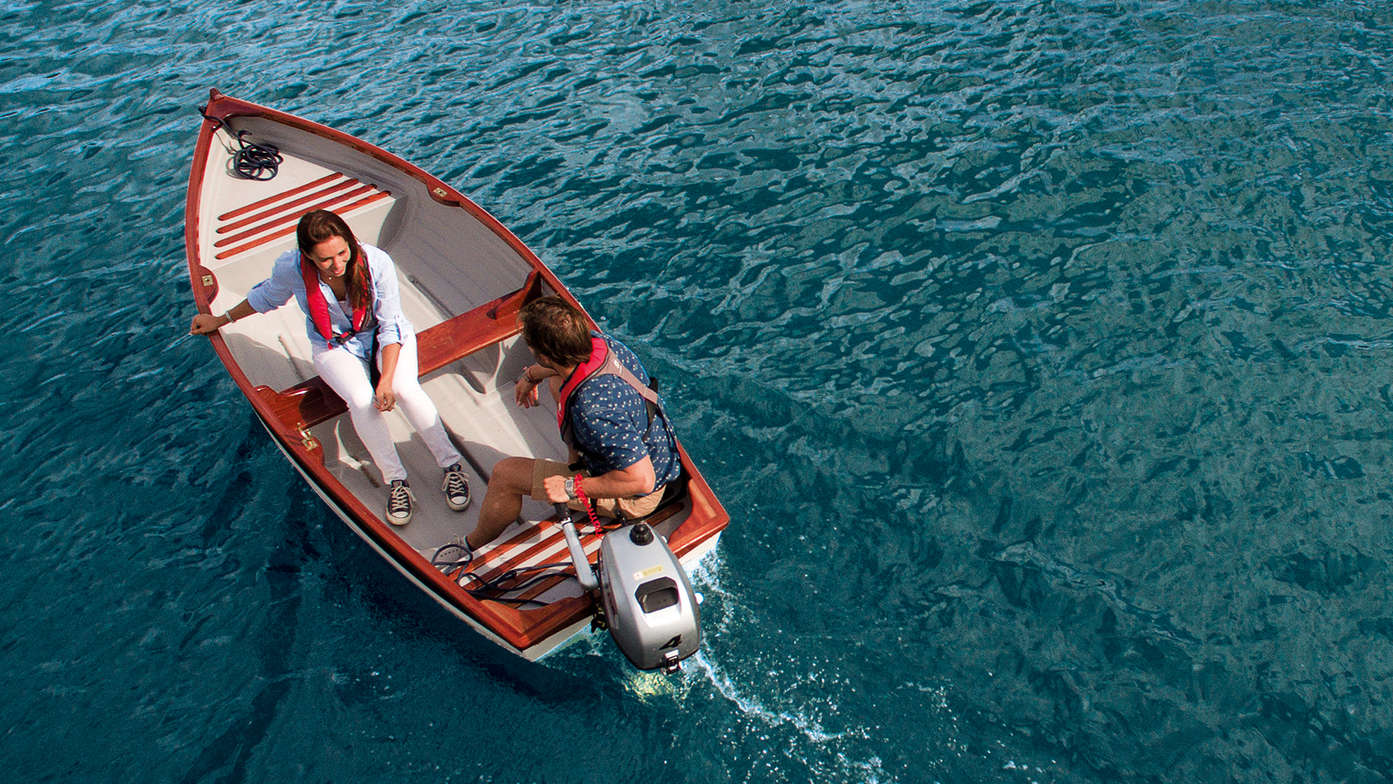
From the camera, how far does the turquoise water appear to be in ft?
18.9

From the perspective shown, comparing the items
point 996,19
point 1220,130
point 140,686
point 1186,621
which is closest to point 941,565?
point 1186,621

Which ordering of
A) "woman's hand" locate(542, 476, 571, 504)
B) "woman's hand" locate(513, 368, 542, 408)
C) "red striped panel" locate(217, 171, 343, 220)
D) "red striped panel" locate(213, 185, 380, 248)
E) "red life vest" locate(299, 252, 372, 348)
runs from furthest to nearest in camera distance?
"red striped panel" locate(217, 171, 343, 220) < "red striped panel" locate(213, 185, 380, 248) < "red life vest" locate(299, 252, 372, 348) < "woman's hand" locate(513, 368, 542, 408) < "woman's hand" locate(542, 476, 571, 504)

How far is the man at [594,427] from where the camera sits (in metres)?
5.08

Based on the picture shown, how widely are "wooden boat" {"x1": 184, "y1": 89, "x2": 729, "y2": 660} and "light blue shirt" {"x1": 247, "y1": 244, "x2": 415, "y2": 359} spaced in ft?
1.47

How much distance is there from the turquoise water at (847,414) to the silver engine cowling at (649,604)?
765 mm

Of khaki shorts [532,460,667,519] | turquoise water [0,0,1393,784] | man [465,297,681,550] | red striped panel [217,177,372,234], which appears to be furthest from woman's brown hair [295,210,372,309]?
red striped panel [217,177,372,234]

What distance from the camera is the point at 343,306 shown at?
21.6 ft

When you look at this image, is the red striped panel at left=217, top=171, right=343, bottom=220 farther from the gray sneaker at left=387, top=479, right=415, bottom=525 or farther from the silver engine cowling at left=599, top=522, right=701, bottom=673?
the silver engine cowling at left=599, top=522, right=701, bottom=673

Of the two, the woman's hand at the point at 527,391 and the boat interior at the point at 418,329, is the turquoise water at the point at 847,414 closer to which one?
the boat interior at the point at 418,329

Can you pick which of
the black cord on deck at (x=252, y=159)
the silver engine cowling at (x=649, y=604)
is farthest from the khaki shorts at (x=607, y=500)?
the black cord on deck at (x=252, y=159)

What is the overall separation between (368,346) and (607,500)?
2263 mm

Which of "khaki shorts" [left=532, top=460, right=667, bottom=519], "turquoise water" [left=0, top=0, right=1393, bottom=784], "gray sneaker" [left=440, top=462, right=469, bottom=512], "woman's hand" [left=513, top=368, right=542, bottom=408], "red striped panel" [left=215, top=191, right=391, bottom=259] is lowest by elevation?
"turquoise water" [left=0, top=0, right=1393, bottom=784]

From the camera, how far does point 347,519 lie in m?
6.61

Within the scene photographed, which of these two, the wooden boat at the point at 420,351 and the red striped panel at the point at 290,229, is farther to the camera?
the red striped panel at the point at 290,229
